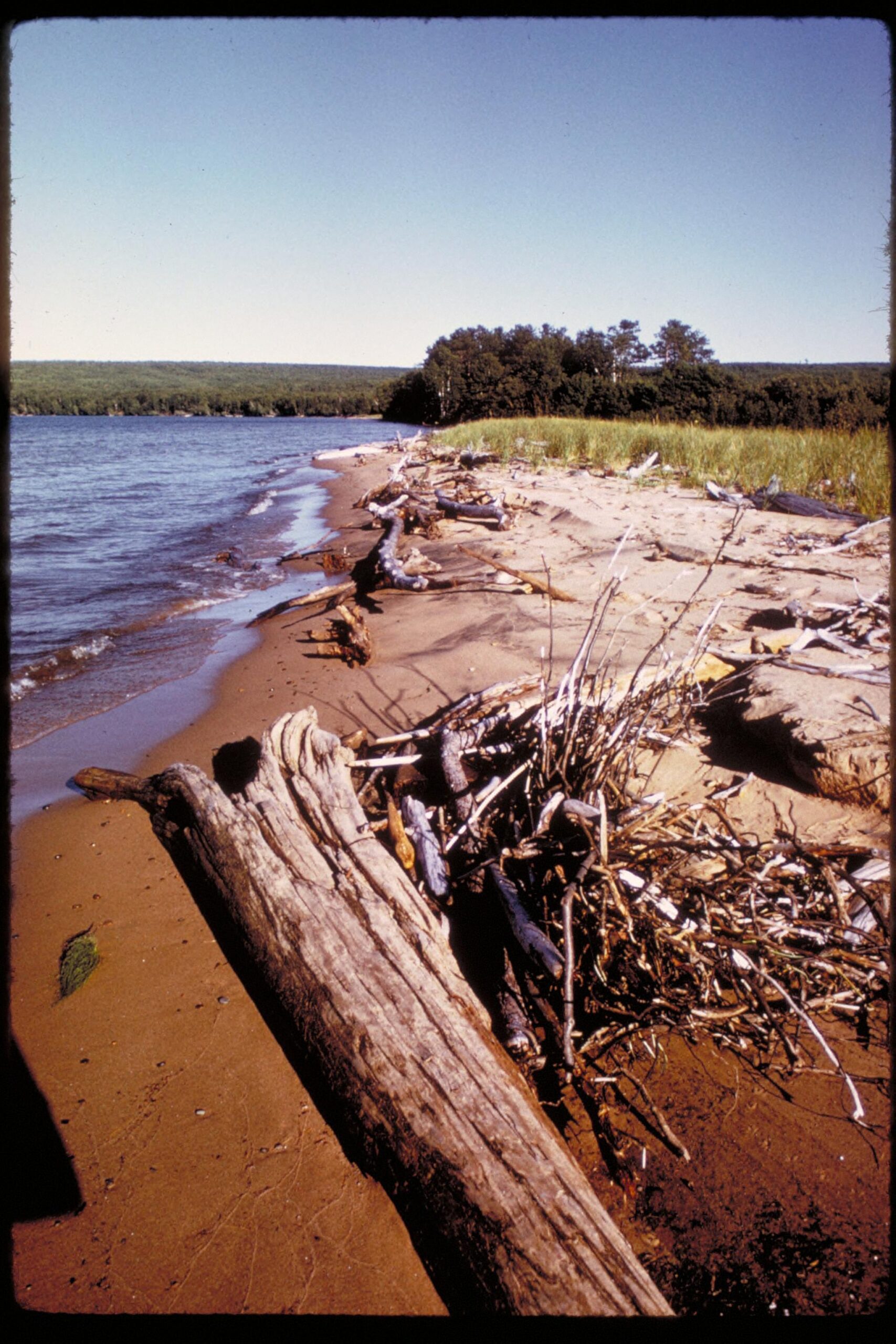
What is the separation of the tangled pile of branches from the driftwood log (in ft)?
0.71

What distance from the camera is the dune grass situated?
993 centimetres

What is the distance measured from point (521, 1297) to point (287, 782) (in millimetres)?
2072

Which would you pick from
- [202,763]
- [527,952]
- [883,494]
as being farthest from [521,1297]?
[883,494]

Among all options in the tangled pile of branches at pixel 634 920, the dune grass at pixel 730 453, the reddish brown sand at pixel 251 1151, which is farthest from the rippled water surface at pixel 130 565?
the dune grass at pixel 730 453

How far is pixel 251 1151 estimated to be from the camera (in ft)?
6.00

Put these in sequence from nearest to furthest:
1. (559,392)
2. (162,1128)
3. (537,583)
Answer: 1. (162,1128)
2. (537,583)
3. (559,392)

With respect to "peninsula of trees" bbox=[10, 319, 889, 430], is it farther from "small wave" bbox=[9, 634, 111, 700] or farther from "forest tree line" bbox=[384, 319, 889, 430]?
"small wave" bbox=[9, 634, 111, 700]

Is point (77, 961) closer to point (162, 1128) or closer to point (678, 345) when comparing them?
point (162, 1128)

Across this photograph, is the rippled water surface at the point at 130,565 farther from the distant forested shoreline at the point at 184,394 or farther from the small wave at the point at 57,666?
the distant forested shoreline at the point at 184,394

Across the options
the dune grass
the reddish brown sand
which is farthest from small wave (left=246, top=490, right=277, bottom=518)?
the reddish brown sand

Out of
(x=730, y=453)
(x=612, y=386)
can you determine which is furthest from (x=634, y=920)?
(x=612, y=386)

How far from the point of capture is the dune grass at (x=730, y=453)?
993 centimetres

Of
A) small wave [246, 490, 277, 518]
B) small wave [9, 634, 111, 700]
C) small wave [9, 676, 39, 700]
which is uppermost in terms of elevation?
small wave [246, 490, 277, 518]

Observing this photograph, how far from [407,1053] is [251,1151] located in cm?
59
